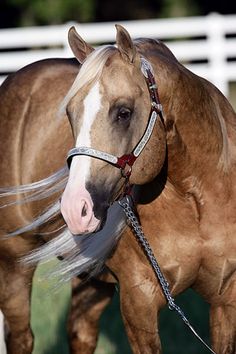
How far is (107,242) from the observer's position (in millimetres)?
4750

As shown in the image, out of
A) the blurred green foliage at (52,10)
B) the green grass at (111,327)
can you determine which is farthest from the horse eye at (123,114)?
the blurred green foliage at (52,10)

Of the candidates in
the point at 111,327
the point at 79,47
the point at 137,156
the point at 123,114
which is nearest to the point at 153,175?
the point at 137,156

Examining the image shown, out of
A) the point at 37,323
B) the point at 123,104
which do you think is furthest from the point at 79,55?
the point at 37,323

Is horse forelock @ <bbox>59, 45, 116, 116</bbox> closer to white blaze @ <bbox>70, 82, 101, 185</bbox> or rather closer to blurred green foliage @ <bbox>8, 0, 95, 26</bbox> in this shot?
white blaze @ <bbox>70, 82, 101, 185</bbox>

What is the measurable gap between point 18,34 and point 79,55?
27.3ft

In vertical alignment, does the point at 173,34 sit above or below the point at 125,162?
above

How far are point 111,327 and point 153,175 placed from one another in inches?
104

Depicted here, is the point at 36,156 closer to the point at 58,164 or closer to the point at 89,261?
the point at 58,164

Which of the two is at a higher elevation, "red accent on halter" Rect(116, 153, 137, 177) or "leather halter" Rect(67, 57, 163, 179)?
"leather halter" Rect(67, 57, 163, 179)

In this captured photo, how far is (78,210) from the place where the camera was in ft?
12.8

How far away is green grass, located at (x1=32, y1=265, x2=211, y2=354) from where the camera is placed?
6328 millimetres

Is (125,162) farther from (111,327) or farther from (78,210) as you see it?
(111,327)

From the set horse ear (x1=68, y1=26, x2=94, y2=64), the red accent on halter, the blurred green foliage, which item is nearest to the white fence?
horse ear (x1=68, y1=26, x2=94, y2=64)

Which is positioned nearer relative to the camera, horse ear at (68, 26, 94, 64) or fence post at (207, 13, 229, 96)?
horse ear at (68, 26, 94, 64)
